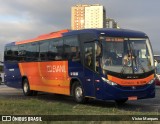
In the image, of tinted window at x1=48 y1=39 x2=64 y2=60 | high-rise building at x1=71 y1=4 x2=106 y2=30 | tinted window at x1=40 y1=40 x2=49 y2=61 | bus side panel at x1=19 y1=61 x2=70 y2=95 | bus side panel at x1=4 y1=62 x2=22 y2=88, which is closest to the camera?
bus side panel at x1=19 y1=61 x2=70 y2=95

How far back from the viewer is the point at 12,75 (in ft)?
83.5

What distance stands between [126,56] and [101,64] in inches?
41.6

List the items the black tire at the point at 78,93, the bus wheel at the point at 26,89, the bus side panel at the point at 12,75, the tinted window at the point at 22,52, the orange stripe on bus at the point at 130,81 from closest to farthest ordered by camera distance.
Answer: the orange stripe on bus at the point at 130,81 < the black tire at the point at 78,93 < the bus wheel at the point at 26,89 < the tinted window at the point at 22,52 < the bus side panel at the point at 12,75

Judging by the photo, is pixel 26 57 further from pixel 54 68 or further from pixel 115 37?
pixel 115 37

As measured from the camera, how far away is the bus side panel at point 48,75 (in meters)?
18.9

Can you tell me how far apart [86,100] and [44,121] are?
7798 millimetres

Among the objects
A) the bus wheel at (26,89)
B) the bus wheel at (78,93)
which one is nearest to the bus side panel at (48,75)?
the bus wheel at (26,89)

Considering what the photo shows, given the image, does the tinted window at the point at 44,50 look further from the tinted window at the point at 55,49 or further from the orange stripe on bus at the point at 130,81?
the orange stripe on bus at the point at 130,81

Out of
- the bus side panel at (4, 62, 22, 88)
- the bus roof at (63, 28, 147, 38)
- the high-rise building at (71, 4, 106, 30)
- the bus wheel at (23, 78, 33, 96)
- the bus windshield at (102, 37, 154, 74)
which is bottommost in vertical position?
the bus wheel at (23, 78, 33, 96)

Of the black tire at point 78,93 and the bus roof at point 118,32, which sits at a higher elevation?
the bus roof at point 118,32

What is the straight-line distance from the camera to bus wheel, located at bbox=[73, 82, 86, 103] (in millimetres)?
17464

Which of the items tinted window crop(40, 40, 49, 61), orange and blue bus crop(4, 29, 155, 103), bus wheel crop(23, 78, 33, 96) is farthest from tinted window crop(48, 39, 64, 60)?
bus wheel crop(23, 78, 33, 96)

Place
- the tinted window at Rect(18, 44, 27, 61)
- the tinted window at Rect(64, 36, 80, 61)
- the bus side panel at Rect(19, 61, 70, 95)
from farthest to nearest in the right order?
the tinted window at Rect(18, 44, 27, 61) → the bus side panel at Rect(19, 61, 70, 95) → the tinted window at Rect(64, 36, 80, 61)

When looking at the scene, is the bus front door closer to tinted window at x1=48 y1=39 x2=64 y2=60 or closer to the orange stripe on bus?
the orange stripe on bus
